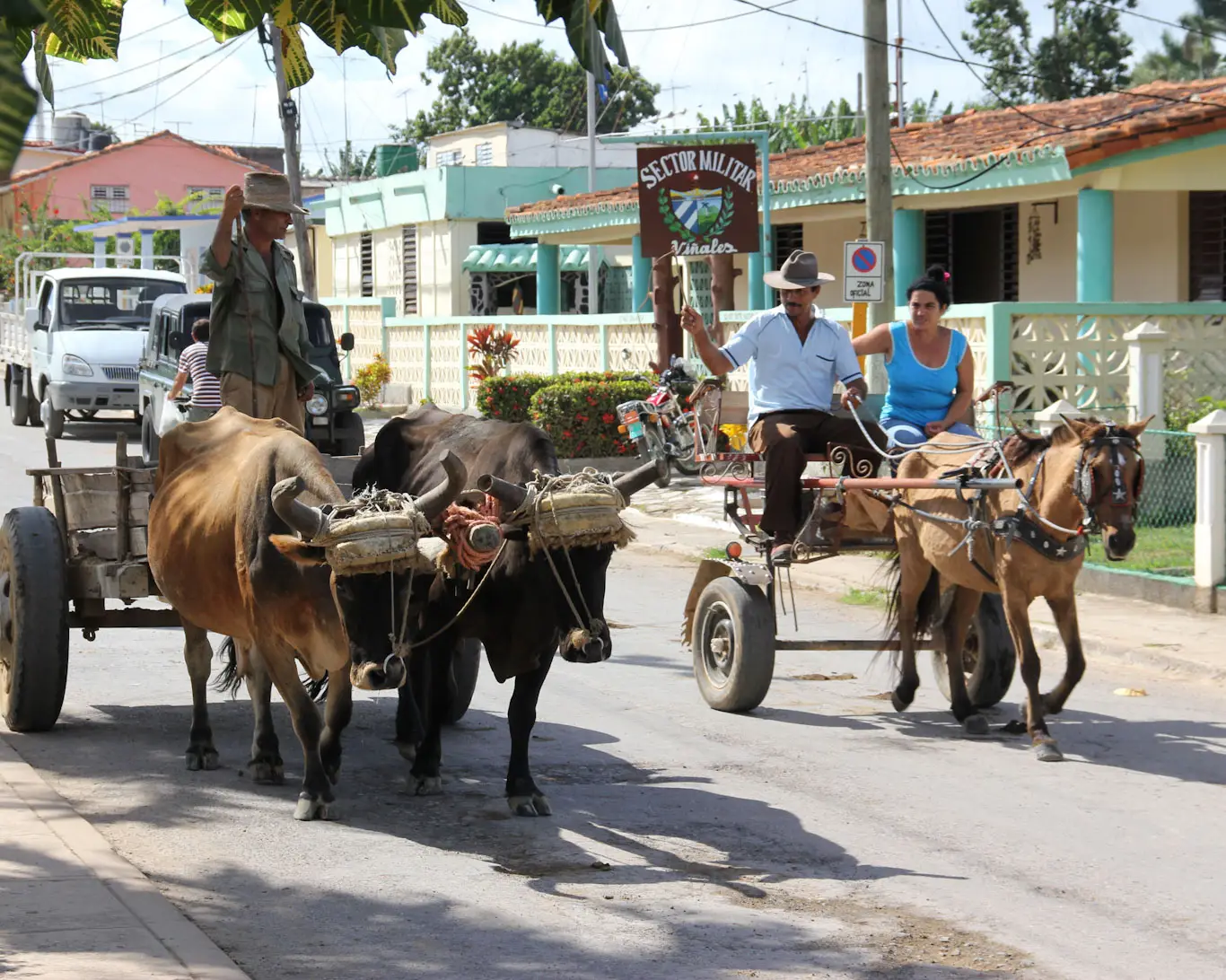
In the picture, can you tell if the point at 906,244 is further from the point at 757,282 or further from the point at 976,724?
the point at 976,724

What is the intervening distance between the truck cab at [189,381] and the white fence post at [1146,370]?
7.98 metres

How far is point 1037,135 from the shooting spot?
21.1 metres

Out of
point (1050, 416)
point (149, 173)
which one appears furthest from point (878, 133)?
point (149, 173)

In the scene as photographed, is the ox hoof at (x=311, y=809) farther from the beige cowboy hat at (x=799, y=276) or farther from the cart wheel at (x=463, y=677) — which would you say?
the beige cowboy hat at (x=799, y=276)

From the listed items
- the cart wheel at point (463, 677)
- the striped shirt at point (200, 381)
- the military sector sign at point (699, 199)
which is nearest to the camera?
the cart wheel at point (463, 677)

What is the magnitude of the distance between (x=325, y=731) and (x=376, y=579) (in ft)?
3.28

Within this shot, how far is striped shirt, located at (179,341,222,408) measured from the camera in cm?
1300

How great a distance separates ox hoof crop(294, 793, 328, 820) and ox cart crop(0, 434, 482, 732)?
176 centimetres

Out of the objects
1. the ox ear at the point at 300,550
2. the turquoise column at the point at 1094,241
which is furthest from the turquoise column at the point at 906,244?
the ox ear at the point at 300,550

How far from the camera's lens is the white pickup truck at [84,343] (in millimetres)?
24906

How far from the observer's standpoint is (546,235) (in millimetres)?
33062

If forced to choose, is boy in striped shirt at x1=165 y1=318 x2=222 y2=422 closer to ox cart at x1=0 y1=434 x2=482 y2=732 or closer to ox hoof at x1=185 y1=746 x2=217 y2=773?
ox cart at x1=0 y1=434 x2=482 y2=732

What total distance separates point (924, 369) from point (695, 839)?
365 cm

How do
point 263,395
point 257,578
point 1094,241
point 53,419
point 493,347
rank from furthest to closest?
point 493,347, point 53,419, point 1094,241, point 263,395, point 257,578
